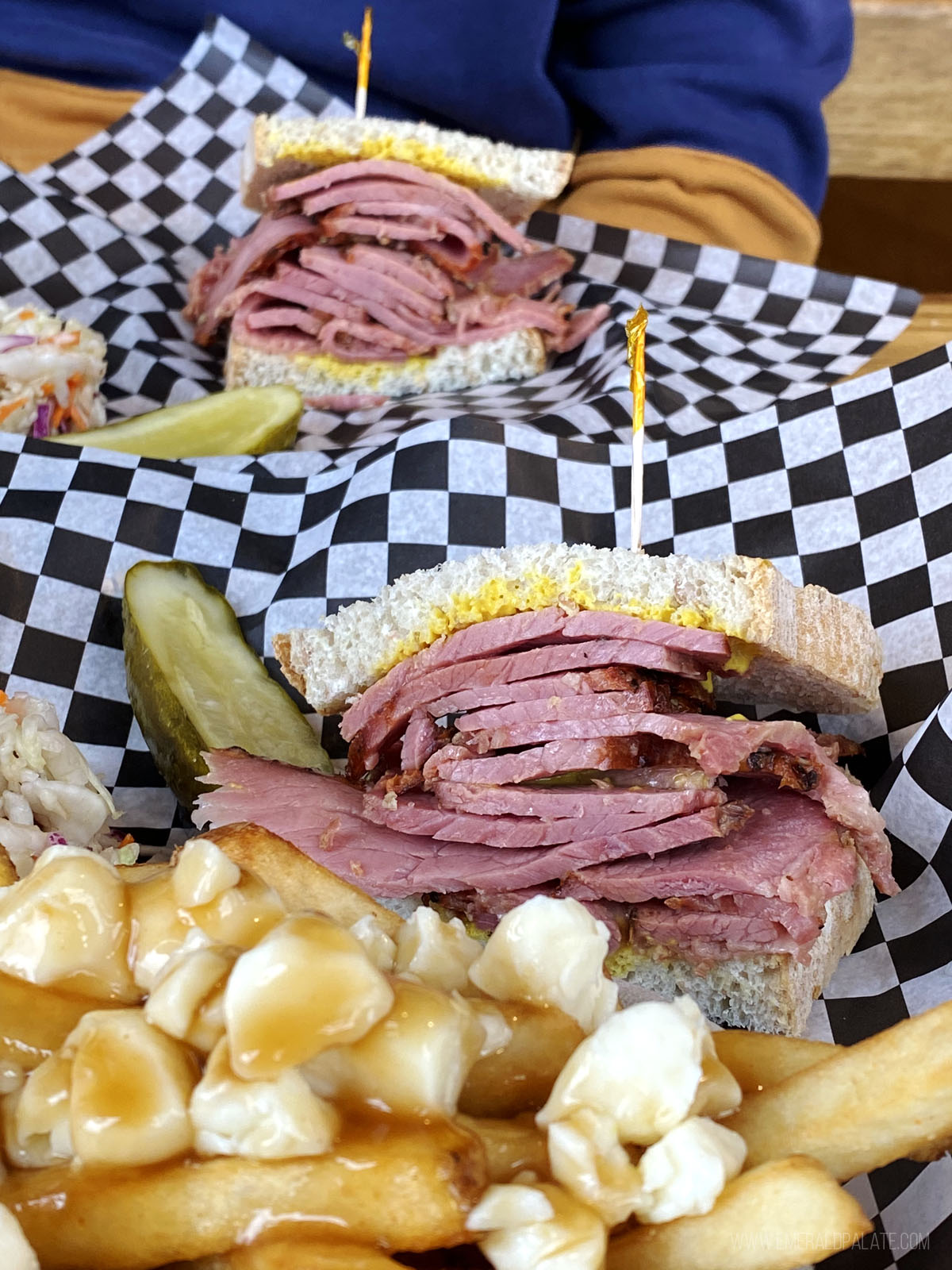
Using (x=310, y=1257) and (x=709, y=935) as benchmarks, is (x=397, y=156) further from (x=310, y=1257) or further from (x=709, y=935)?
A: (x=310, y=1257)

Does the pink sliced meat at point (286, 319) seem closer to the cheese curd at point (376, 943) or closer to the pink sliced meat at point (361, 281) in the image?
the pink sliced meat at point (361, 281)

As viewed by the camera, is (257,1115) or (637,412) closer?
(257,1115)

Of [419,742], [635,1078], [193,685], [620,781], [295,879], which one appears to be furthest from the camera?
[193,685]

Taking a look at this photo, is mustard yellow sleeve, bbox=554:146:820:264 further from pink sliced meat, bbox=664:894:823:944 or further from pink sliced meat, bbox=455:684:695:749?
pink sliced meat, bbox=664:894:823:944

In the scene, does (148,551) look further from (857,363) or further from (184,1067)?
(857,363)

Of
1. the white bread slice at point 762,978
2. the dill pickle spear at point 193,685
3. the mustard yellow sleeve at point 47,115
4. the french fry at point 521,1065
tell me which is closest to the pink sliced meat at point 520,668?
the dill pickle spear at point 193,685

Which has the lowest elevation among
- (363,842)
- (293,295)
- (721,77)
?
(363,842)

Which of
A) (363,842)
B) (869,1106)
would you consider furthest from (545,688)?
(869,1106)
